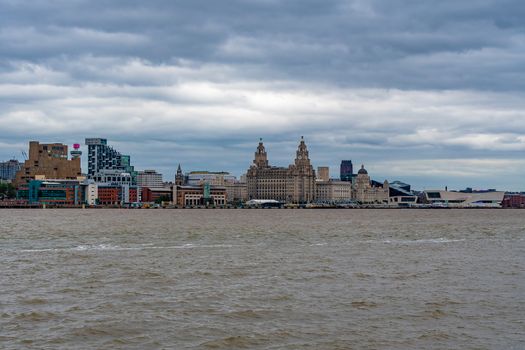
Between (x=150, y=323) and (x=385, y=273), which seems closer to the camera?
(x=150, y=323)

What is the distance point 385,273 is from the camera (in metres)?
47.0

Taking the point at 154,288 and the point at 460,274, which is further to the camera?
the point at 460,274

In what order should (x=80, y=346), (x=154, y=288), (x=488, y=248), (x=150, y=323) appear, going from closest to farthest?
(x=80, y=346)
(x=150, y=323)
(x=154, y=288)
(x=488, y=248)

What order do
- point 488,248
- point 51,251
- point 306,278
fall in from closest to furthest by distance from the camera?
1. point 306,278
2. point 51,251
3. point 488,248

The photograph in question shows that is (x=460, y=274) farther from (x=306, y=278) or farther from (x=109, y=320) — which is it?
(x=109, y=320)

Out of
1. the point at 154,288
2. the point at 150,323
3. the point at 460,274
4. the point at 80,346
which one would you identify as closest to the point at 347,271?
the point at 460,274

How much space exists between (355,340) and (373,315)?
182 inches

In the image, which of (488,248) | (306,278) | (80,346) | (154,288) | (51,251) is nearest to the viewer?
(80,346)

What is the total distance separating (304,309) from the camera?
33594 millimetres

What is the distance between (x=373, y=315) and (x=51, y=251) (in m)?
36.9

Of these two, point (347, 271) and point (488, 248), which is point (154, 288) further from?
point (488, 248)

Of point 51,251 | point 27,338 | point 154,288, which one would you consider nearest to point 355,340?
point 27,338

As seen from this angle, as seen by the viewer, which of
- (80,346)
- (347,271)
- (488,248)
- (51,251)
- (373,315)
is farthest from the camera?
(488,248)

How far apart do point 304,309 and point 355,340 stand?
225 inches
